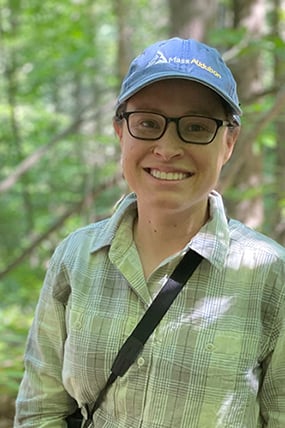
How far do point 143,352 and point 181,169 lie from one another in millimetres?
467

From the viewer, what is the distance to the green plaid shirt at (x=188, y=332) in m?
1.36

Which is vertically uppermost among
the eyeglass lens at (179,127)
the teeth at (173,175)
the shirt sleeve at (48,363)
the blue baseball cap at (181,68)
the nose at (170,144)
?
the blue baseball cap at (181,68)

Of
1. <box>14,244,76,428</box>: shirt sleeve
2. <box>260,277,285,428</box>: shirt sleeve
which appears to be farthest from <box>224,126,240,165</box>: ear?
<box>14,244,76,428</box>: shirt sleeve

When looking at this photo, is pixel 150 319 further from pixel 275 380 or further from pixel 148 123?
pixel 148 123

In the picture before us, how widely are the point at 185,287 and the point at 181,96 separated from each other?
48cm

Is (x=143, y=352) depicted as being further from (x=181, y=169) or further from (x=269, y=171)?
(x=269, y=171)

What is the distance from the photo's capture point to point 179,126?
4.45ft

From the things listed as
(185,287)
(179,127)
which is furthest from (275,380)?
(179,127)

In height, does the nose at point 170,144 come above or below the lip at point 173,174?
above

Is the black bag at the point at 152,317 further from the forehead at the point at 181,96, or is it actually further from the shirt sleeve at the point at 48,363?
the forehead at the point at 181,96

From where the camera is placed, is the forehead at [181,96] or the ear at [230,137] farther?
the ear at [230,137]

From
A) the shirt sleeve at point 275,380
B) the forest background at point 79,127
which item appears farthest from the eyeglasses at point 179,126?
the forest background at point 79,127

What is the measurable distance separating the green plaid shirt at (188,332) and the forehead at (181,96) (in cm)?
29

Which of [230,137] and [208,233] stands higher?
[230,137]
